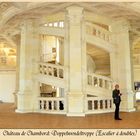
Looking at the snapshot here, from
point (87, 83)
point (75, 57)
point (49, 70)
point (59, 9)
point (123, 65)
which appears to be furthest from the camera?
point (123, 65)

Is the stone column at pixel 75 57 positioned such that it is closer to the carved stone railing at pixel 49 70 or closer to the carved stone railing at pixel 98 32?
the carved stone railing at pixel 98 32

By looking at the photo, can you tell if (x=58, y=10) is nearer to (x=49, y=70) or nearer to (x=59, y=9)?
(x=59, y=9)

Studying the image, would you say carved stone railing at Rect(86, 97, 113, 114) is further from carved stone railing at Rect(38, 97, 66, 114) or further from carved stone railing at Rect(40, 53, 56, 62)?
carved stone railing at Rect(40, 53, 56, 62)

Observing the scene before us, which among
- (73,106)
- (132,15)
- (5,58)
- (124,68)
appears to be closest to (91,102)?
(73,106)

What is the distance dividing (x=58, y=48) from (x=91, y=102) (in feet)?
18.3

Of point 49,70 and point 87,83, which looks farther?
point 49,70

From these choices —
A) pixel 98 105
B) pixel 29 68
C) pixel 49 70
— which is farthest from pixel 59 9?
pixel 98 105

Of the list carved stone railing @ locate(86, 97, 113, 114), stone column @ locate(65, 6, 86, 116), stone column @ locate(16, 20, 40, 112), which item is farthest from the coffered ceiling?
carved stone railing @ locate(86, 97, 113, 114)

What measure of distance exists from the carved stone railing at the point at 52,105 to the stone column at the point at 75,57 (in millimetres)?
674

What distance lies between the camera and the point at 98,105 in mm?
11258

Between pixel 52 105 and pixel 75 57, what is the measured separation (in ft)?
7.59

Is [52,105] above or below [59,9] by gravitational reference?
below

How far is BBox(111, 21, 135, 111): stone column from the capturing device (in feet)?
39.4

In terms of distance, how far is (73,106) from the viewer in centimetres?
1045
